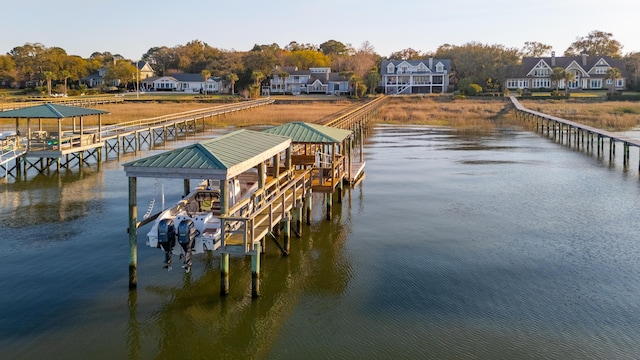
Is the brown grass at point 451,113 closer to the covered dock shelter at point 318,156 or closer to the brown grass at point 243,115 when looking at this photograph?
the brown grass at point 243,115

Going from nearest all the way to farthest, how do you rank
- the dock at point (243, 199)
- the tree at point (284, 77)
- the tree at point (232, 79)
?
1. the dock at point (243, 199)
2. the tree at point (232, 79)
3. the tree at point (284, 77)

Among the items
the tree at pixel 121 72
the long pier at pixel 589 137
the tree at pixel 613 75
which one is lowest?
the long pier at pixel 589 137

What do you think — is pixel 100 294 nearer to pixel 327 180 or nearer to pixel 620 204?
pixel 327 180

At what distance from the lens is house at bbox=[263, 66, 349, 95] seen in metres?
115

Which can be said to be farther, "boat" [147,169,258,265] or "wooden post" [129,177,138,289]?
"wooden post" [129,177,138,289]

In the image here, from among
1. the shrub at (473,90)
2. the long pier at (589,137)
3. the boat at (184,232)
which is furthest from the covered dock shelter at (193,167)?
the shrub at (473,90)

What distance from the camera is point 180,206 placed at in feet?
50.0

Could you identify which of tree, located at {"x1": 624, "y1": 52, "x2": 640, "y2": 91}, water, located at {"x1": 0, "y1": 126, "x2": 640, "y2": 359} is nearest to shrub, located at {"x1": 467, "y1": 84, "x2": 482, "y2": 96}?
tree, located at {"x1": 624, "y1": 52, "x2": 640, "y2": 91}

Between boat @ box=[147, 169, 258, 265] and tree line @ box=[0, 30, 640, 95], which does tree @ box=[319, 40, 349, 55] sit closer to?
tree line @ box=[0, 30, 640, 95]

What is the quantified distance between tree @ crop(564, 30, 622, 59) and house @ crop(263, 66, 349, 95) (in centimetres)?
5556

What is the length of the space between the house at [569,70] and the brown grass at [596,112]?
80.9 feet

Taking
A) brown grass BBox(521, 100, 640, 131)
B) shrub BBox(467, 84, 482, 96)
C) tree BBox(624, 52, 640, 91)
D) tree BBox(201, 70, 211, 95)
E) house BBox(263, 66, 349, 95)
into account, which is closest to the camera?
brown grass BBox(521, 100, 640, 131)

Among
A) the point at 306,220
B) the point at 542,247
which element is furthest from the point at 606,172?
the point at 306,220

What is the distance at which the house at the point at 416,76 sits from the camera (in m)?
113
